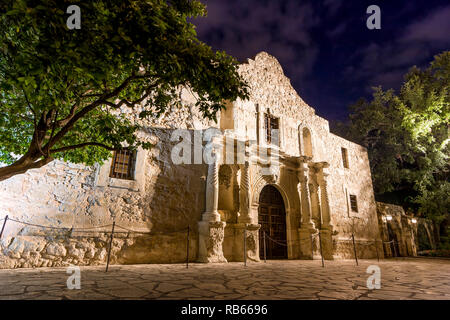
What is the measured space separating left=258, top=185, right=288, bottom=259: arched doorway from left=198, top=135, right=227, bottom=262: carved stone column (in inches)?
102

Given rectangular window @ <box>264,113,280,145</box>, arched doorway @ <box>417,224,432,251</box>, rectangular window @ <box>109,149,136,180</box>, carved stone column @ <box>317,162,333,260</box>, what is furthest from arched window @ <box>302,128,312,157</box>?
arched doorway @ <box>417,224,432,251</box>

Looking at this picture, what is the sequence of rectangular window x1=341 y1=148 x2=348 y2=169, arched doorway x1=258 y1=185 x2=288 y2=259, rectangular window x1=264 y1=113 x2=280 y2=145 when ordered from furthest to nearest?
1. rectangular window x1=341 y1=148 x2=348 y2=169
2. rectangular window x1=264 y1=113 x2=280 y2=145
3. arched doorway x1=258 y1=185 x2=288 y2=259

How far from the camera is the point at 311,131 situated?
42.8 ft

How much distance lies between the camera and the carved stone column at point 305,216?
9955 millimetres

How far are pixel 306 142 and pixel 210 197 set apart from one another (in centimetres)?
736

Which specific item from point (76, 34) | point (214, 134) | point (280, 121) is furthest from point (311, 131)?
point (76, 34)

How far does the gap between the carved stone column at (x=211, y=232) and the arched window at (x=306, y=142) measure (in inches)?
263

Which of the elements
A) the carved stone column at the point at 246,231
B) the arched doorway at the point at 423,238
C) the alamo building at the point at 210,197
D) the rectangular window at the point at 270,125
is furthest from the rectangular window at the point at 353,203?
the carved stone column at the point at 246,231

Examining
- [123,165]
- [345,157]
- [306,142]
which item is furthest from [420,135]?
[123,165]

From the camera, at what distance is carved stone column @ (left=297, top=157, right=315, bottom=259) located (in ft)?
32.7

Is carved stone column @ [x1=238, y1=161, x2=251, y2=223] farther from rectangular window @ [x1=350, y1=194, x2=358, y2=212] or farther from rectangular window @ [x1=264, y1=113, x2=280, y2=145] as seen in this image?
rectangular window @ [x1=350, y1=194, x2=358, y2=212]

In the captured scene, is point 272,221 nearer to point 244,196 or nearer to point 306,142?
point 244,196

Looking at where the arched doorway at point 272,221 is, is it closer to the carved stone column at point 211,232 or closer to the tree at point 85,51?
the carved stone column at point 211,232
